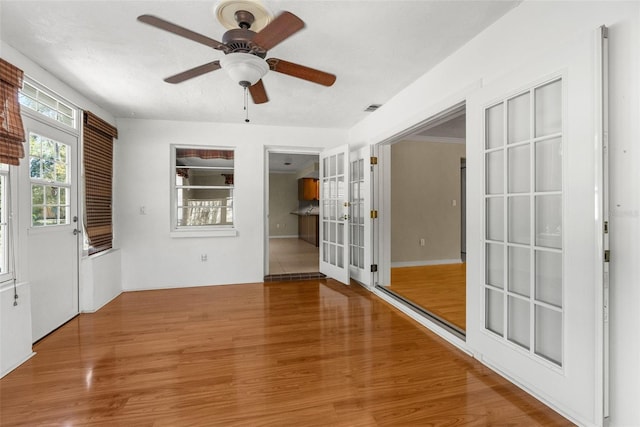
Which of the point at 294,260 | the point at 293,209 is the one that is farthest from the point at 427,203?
the point at 293,209

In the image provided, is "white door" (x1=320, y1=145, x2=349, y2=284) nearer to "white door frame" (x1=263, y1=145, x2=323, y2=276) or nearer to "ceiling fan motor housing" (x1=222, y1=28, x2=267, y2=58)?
"white door frame" (x1=263, y1=145, x2=323, y2=276)

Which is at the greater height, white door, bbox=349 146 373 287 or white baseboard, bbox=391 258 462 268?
white door, bbox=349 146 373 287

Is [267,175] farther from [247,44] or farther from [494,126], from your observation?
[494,126]

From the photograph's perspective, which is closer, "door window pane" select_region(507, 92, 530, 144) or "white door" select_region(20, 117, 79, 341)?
"door window pane" select_region(507, 92, 530, 144)

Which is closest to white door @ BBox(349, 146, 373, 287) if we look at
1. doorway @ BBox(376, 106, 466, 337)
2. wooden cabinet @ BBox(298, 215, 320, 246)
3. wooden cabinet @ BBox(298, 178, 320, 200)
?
doorway @ BBox(376, 106, 466, 337)

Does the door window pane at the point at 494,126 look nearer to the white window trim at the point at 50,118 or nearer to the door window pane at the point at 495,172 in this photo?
the door window pane at the point at 495,172

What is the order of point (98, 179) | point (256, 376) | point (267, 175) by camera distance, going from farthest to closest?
1. point (267, 175)
2. point (98, 179)
3. point (256, 376)

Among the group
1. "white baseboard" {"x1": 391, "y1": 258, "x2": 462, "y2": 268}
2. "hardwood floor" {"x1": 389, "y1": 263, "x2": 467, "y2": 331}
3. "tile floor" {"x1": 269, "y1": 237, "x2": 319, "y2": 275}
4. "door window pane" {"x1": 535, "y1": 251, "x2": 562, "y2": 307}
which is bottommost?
"hardwood floor" {"x1": 389, "y1": 263, "x2": 467, "y2": 331}

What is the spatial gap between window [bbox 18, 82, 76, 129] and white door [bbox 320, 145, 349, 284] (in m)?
3.08

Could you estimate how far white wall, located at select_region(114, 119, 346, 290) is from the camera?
4031mm

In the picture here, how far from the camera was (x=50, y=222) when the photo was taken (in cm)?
275

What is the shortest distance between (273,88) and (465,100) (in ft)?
6.07

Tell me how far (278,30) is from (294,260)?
4.89 m

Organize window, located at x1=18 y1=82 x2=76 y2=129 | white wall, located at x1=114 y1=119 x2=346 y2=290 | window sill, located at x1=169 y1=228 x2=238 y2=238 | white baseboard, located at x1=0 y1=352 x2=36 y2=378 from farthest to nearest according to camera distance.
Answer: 1. window sill, located at x1=169 y1=228 x2=238 y2=238
2. white wall, located at x1=114 y1=119 x2=346 y2=290
3. window, located at x1=18 y1=82 x2=76 y2=129
4. white baseboard, located at x1=0 y1=352 x2=36 y2=378
